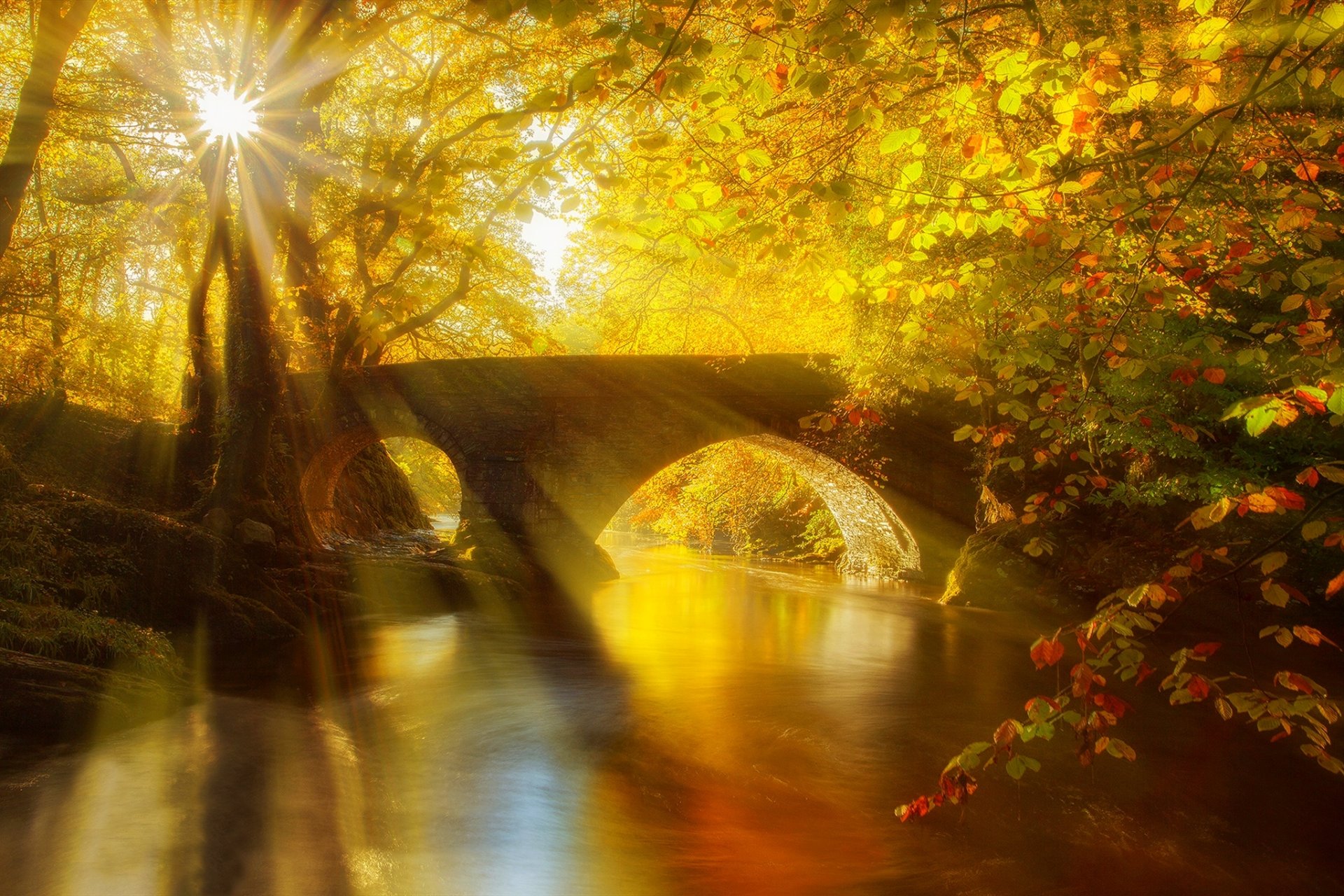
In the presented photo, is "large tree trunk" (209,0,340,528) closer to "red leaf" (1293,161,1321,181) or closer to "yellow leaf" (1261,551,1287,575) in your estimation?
"red leaf" (1293,161,1321,181)

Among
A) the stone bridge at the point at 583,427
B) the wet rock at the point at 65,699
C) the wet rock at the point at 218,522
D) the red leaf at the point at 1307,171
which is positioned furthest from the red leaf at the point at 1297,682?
the stone bridge at the point at 583,427

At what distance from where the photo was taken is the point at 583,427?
55.1ft

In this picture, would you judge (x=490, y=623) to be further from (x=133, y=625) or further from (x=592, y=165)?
(x=592, y=165)

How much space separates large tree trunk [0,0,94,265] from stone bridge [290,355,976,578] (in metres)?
8.24

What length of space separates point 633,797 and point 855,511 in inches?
569

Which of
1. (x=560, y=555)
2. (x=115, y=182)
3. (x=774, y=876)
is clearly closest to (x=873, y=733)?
(x=774, y=876)

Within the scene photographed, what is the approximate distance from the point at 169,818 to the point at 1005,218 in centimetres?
540

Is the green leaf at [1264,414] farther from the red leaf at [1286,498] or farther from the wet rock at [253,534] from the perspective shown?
the wet rock at [253,534]

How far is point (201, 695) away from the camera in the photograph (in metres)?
7.55

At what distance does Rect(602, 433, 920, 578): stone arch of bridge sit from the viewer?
17172mm

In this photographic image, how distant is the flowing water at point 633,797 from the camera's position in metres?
4.56

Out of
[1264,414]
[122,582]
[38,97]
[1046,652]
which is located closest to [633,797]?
[1046,652]

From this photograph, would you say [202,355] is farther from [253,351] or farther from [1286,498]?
[1286,498]

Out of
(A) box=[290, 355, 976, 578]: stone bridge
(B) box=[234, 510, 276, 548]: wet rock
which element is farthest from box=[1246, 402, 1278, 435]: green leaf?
(A) box=[290, 355, 976, 578]: stone bridge
